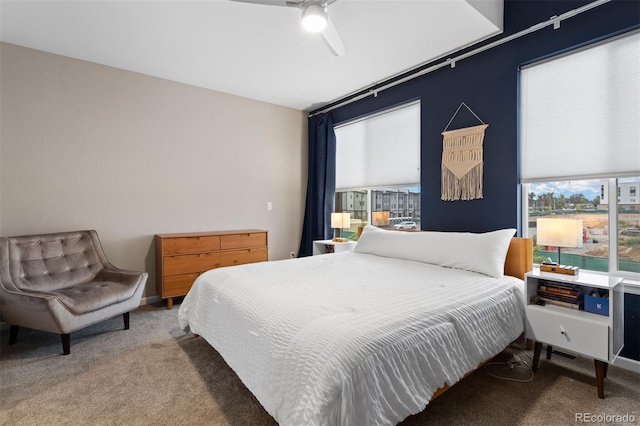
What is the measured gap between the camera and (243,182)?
432cm

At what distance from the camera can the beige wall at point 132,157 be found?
296 cm

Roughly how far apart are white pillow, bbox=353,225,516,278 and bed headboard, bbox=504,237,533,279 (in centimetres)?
8

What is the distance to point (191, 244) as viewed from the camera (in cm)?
348

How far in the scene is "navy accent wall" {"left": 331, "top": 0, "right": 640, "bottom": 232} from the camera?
235cm

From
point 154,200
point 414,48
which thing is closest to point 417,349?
point 414,48

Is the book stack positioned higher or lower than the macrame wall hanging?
lower

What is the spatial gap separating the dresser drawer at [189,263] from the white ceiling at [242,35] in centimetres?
207

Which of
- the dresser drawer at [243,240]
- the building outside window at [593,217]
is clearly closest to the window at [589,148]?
the building outside window at [593,217]

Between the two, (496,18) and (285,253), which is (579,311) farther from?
(285,253)

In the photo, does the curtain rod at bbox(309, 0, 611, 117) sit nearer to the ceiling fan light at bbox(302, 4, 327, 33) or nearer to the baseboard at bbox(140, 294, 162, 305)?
the ceiling fan light at bbox(302, 4, 327, 33)

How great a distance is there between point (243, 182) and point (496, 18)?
3.31 m

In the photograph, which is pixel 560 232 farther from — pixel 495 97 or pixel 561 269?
pixel 495 97

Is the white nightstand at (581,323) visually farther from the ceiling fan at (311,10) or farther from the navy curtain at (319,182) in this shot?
the navy curtain at (319,182)

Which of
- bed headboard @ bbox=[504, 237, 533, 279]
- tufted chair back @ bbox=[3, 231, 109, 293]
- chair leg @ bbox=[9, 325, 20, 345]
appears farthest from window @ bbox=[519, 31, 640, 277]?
chair leg @ bbox=[9, 325, 20, 345]
